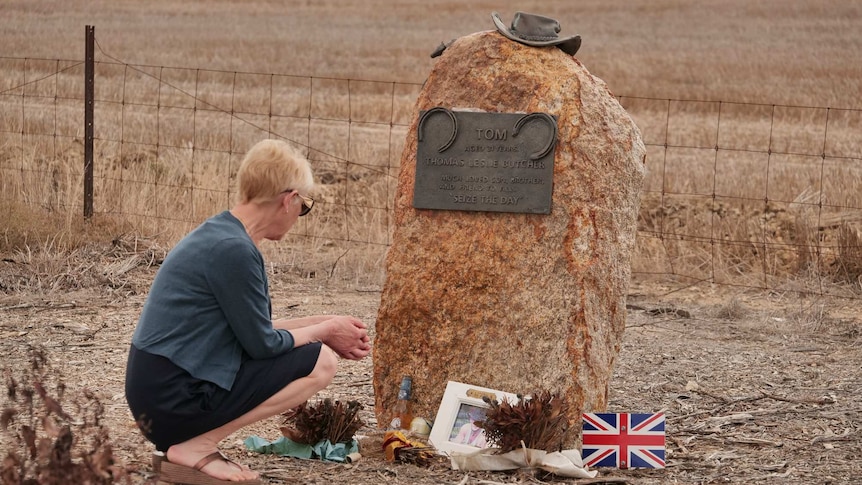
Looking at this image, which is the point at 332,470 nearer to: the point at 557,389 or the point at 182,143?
the point at 557,389

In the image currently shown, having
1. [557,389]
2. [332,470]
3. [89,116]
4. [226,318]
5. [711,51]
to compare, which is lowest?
[332,470]

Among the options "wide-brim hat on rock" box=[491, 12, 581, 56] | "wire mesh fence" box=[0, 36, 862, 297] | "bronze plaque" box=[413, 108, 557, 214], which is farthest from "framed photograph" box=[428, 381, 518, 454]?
"wire mesh fence" box=[0, 36, 862, 297]

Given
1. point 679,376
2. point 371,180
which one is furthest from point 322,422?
point 371,180

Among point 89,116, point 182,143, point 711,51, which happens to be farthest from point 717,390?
point 711,51

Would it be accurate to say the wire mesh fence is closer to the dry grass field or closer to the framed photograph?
the dry grass field

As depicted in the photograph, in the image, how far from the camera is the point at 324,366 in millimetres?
4336

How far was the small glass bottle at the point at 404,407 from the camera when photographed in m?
5.25

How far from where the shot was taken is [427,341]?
17.2ft

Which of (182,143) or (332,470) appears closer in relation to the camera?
(332,470)

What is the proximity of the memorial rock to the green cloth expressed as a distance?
1.72 ft

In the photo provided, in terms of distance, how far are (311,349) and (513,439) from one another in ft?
3.26

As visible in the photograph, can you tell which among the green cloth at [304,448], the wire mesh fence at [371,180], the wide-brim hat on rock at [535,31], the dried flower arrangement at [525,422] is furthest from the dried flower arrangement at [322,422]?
the wire mesh fence at [371,180]

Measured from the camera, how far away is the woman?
4059 millimetres

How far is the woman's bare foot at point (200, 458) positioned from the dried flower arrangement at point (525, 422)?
1060 millimetres
